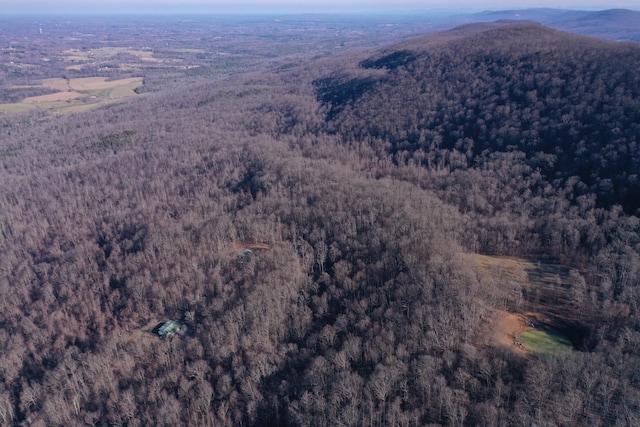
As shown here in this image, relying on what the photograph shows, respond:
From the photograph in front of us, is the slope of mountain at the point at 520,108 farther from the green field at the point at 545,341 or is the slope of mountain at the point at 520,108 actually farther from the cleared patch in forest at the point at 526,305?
the green field at the point at 545,341

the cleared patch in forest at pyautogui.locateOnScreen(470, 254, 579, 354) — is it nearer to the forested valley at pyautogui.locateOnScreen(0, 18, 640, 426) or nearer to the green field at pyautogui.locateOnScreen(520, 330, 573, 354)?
the green field at pyautogui.locateOnScreen(520, 330, 573, 354)

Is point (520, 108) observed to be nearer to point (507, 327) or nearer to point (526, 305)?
point (526, 305)

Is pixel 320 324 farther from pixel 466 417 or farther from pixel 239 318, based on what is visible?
pixel 466 417

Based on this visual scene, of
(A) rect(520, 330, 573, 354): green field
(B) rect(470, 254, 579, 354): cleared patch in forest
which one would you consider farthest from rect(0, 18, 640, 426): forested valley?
(A) rect(520, 330, 573, 354): green field

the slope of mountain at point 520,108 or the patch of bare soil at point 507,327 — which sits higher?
the slope of mountain at point 520,108

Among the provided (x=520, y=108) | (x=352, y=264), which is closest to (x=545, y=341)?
(x=352, y=264)

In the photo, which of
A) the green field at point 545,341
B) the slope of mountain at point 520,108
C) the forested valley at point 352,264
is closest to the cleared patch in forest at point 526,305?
the green field at point 545,341
